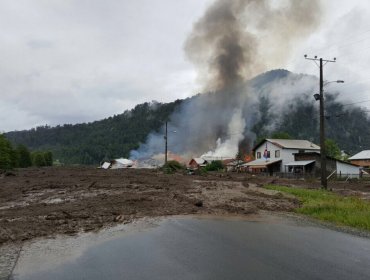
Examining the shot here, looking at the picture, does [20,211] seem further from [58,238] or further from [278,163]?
[278,163]

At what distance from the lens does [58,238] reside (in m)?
12.1

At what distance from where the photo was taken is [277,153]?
→ 263 ft

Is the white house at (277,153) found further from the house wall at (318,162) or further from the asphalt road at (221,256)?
the asphalt road at (221,256)

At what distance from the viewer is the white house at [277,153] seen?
78688 mm

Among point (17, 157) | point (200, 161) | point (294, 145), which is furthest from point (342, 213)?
point (17, 157)

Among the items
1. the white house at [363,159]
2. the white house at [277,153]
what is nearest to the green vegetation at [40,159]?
the white house at [277,153]

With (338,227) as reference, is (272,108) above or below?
above

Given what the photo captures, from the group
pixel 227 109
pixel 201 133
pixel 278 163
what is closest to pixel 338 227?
pixel 278 163

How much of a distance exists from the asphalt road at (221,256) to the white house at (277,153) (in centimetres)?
6679

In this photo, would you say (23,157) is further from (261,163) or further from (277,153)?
(277,153)

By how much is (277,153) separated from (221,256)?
72964mm

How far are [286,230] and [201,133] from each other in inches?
4770

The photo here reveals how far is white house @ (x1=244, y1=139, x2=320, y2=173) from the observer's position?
258 feet

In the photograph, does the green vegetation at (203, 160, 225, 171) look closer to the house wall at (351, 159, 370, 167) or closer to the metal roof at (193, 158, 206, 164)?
the metal roof at (193, 158, 206, 164)
